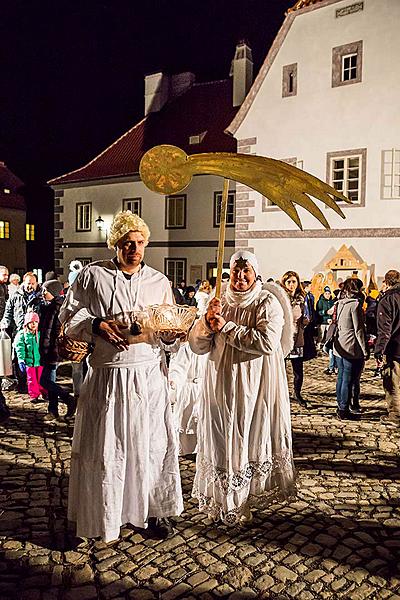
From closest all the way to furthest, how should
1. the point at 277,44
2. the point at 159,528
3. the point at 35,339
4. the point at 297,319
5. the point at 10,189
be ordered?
the point at 159,528 → the point at 297,319 → the point at 35,339 → the point at 277,44 → the point at 10,189

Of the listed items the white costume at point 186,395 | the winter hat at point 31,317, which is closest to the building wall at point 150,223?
the winter hat at point 31,317

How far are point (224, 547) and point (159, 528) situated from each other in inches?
19.0

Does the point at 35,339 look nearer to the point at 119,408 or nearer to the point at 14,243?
the point at 119,408

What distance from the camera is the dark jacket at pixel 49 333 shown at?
22.5ft

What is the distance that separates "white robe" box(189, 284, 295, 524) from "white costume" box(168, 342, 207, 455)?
3.95 ft

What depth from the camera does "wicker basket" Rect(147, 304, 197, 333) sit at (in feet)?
11.9

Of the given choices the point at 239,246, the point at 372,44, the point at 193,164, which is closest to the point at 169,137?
the point at 239,246

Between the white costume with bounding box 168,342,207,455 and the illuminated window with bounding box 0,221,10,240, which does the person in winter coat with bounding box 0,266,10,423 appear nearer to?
the white costume with bounding box 168,342,207,455

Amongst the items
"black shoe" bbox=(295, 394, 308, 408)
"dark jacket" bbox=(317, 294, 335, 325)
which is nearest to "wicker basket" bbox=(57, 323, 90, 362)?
"black shoe" bbox=(295, 394, 308, 408)

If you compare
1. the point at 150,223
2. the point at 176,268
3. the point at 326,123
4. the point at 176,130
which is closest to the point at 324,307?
the point at 326,123

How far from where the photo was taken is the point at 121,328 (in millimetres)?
3588

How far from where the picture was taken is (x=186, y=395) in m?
5.51

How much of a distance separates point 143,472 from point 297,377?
4628mm

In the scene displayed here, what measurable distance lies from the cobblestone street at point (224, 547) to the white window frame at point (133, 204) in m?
19.0
